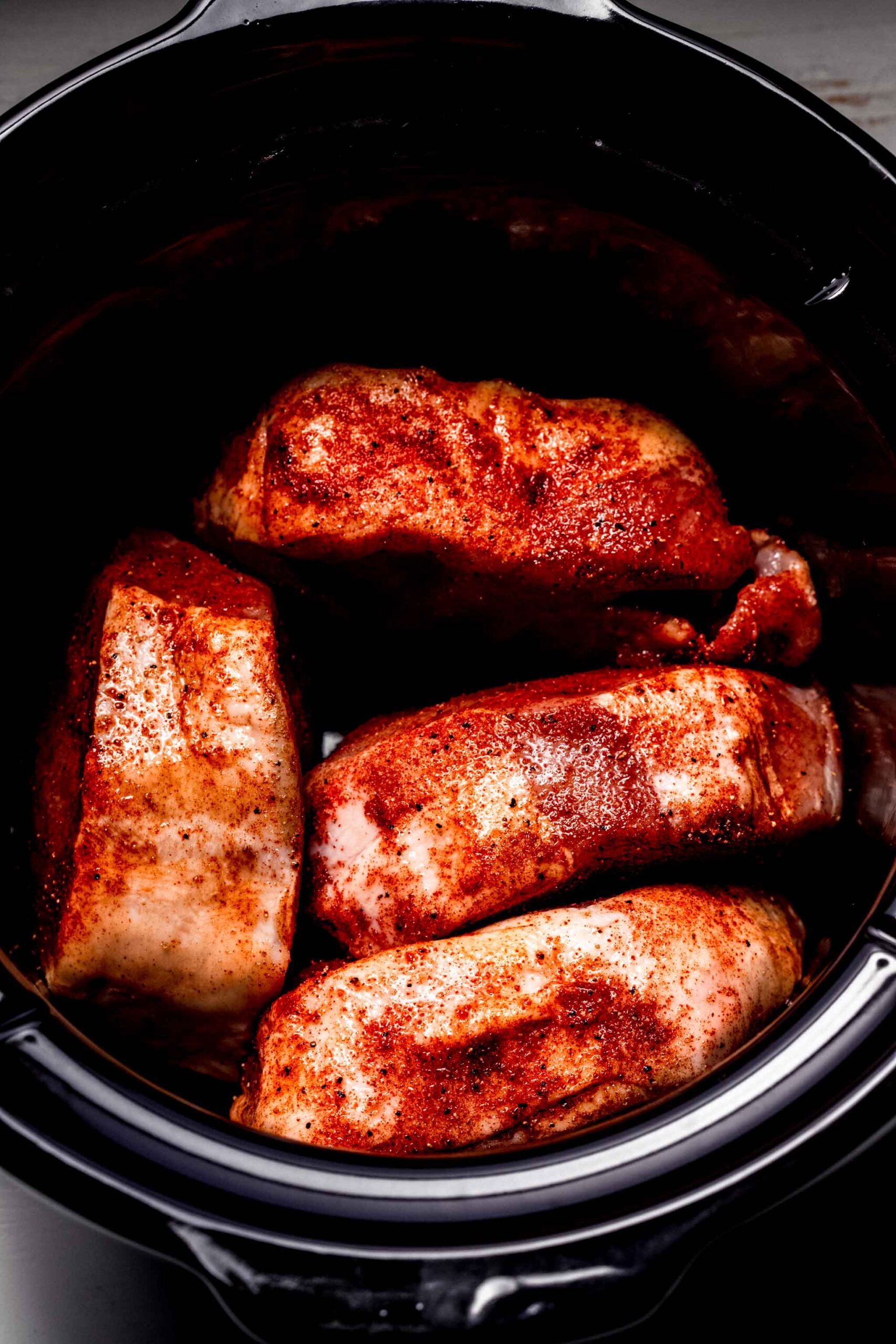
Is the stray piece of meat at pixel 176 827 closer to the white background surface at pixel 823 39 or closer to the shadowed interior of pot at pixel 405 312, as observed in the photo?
the shadowed interior of pot at pixel 405 312

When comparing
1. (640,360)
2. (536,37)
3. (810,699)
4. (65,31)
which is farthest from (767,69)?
(65,31)

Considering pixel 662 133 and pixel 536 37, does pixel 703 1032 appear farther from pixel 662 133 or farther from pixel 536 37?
pixel 536 37

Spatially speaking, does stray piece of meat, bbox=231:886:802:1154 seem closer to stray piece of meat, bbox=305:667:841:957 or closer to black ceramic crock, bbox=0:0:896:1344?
stray piece of meat, bbox=305:667:841:957

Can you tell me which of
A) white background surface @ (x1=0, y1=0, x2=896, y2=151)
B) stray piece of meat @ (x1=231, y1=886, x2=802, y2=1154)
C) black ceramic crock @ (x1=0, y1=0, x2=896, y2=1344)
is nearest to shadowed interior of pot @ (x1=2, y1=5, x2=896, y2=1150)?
black ceramic crock @ (x1=0, y1=0, x2=896, y2=1344)

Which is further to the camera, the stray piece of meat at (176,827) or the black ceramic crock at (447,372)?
the stray piece of meat at (176,827)

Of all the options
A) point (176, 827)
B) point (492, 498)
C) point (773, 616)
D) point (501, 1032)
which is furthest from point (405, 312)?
point (501, 1032)

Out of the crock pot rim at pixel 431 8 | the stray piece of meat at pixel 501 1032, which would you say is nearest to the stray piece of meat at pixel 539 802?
the stray piece of meat at pixel 501 1032
